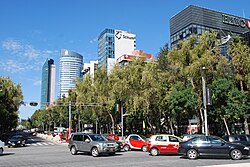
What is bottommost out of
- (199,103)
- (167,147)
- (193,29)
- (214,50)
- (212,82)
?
(167,147)

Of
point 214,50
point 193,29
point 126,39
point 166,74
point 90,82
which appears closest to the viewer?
point 214,50

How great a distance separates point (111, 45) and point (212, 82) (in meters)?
125

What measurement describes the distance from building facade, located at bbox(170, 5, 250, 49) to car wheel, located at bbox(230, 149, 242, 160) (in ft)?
244

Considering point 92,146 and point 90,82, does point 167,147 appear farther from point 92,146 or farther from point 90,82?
point 90,82

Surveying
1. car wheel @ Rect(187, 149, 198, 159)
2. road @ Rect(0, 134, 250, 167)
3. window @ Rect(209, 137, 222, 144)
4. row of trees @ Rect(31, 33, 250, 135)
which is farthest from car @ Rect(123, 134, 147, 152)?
row of trees @ Rect(31, 33, 250, 135)

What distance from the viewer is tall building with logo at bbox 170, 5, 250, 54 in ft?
309

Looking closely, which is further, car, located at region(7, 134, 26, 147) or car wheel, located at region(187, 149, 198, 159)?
car, located at region(7, 134, 26, 147)

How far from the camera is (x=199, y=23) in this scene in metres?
96.4

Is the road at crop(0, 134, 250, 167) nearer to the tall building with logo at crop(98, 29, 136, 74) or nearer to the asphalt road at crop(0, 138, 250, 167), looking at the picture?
the asphalt road at crop(0, 138, 250, 167)

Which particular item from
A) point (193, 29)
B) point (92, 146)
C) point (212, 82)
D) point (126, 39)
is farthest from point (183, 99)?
point (126, 39)

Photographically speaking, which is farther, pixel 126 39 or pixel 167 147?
pixel 126 39

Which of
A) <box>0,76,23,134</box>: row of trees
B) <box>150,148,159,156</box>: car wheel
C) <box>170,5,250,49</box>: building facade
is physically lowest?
<box>150,148,159,156</box>: car wheel

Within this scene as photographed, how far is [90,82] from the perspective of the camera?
53688 millimetres

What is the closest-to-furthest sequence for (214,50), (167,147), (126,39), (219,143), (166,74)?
(219,143) < (167,147) < (214,50) < (166,74) < (126,39)
